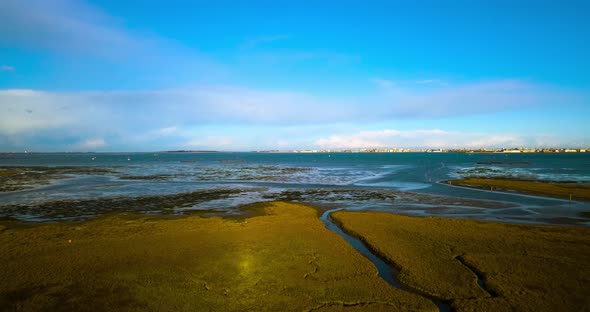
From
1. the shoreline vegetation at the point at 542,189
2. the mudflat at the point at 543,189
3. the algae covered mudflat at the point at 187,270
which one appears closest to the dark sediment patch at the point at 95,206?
the algae covered mudflat at the point at 187,270

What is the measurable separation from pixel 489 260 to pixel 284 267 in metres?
7.75

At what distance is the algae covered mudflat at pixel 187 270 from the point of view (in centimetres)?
968

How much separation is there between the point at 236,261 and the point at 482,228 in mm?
13392

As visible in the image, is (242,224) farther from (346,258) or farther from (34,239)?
(34,239)

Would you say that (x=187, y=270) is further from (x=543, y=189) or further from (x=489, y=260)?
(x=543, y=189)

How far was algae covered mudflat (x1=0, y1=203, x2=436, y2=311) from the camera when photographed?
9680 millimetres

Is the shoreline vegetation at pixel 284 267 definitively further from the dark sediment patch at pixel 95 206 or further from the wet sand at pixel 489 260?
the dark sediment patch at pixel 95 206

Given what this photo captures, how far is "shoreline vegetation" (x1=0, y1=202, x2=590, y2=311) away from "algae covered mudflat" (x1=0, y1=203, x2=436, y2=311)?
4cm

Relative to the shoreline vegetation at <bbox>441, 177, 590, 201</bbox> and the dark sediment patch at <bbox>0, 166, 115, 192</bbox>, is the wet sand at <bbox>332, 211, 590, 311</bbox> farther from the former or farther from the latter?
the dark sediment patch at <bbox>0, 166, 115, 192</bbox>

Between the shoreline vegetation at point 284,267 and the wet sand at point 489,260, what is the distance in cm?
4

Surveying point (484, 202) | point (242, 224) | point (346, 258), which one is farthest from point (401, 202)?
point (346, 258)

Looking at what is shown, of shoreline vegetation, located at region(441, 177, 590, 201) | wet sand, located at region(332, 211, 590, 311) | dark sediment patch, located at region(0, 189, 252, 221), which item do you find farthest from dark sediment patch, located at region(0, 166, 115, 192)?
shoreline vegetation, located at region(441, 177, 590, 201)

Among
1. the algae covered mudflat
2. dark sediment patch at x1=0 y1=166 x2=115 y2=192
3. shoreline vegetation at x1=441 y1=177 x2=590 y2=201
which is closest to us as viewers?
the algae covered mudflat

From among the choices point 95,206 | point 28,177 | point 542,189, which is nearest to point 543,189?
point 542,189
